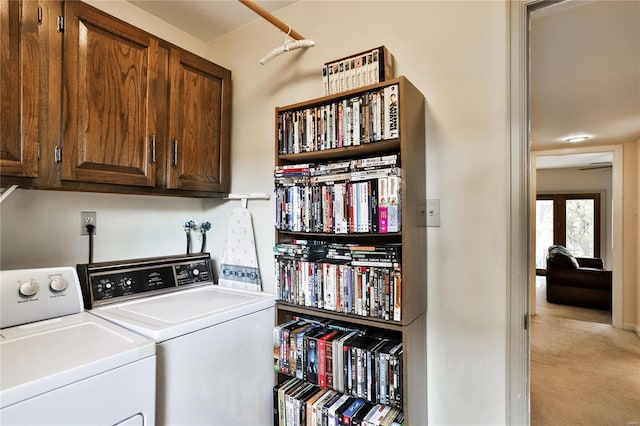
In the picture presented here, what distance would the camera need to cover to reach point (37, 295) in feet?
4.27

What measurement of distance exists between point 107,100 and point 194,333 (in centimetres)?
111

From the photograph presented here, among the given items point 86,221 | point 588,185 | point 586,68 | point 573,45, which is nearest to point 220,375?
point 86,221

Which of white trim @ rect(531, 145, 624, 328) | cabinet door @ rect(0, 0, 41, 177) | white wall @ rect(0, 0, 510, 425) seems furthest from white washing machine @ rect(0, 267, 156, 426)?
white trim @ rect(531, 145, 624, 328)

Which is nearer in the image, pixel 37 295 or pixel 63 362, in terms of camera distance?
pixel 63 362

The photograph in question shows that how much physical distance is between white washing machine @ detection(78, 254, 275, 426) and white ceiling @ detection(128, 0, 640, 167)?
148 centimetres

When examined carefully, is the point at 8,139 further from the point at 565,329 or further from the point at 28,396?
the point at 565,329

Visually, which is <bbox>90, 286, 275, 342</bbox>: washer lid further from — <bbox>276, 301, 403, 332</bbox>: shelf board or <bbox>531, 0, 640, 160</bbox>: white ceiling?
<bbox>531, 0, 640, 160</bbox>: white ceiling

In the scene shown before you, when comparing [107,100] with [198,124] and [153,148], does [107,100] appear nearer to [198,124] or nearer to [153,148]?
[153,148]

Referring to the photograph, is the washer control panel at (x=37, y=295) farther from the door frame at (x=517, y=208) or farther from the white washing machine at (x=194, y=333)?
the door frame at (x=517, y=208)

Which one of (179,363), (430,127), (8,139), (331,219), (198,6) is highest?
(198,6)

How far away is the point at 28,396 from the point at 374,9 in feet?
6.36

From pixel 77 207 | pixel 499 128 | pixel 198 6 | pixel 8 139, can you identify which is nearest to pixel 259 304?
pixel 77 207

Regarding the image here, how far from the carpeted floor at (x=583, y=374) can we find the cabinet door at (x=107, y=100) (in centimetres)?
290

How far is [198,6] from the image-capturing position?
1.86 metres
